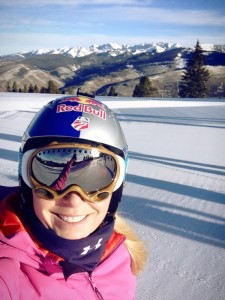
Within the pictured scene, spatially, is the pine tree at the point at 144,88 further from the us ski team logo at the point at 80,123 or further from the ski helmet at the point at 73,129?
the us ski team logo at the point at 80,123

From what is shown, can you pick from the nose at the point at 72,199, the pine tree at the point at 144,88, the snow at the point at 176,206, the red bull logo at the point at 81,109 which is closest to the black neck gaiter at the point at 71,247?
the nose at the point at 72,199

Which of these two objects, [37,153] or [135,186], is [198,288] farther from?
[135,186]

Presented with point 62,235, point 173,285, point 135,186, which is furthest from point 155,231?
point 62,235

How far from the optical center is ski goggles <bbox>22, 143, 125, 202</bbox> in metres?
1.36

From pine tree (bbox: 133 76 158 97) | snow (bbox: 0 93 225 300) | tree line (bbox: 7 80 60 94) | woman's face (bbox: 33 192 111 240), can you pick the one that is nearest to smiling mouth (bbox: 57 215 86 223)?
woman's face (bbox: 33 192 111 240)

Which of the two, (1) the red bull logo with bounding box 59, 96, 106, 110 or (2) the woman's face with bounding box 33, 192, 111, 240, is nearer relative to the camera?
(2) the woman's face with bounding box 33, 192, 111, 240

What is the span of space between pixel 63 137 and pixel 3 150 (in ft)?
14.4

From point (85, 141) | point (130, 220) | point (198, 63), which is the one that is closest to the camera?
point (85, 141)

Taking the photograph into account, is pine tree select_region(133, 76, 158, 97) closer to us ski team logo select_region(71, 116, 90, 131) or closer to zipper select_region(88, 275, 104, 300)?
us ski team logo select_region(71, 116, 90, 131)

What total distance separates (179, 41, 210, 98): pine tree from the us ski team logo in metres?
35.9

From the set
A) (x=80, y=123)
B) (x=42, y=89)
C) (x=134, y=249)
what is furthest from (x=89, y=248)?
(x=42, y=89)

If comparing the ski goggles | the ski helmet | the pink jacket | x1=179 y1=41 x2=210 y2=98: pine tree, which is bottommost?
the pink jacket

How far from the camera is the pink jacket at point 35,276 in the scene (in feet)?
3.59

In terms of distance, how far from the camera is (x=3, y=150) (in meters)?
5.38
